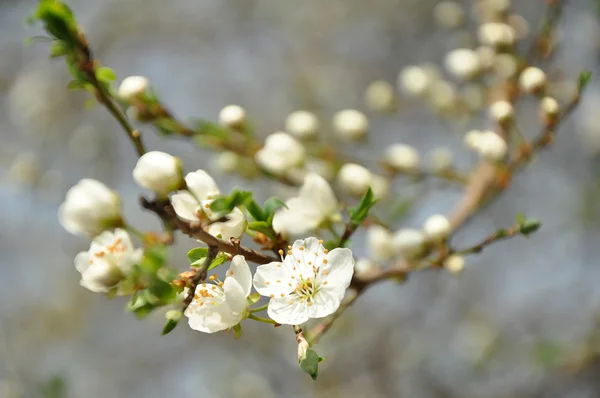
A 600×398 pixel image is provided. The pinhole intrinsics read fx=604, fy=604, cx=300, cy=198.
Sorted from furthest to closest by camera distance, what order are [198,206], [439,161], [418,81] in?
[418,81], [439,161], [198,206]

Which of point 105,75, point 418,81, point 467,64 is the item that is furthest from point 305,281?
point 418,81

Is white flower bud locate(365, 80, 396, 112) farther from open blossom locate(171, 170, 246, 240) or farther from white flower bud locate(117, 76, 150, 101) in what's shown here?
open blossom locate(171, 170, 246, 240)

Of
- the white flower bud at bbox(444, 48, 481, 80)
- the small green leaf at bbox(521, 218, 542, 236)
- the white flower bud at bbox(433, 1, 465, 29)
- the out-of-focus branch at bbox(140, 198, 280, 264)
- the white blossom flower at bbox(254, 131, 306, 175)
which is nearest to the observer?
the out-of-focus branch at bbox(140, 198, 280, 264)

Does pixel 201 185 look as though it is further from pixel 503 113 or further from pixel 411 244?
pixel 503 113

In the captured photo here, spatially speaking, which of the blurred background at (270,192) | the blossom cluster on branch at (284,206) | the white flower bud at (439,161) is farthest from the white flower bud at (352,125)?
the blurred background at (270,192)

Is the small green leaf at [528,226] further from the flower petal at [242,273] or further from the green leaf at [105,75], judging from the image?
the green leaf at [105,75]

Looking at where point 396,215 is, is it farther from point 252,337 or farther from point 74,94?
point 74,94

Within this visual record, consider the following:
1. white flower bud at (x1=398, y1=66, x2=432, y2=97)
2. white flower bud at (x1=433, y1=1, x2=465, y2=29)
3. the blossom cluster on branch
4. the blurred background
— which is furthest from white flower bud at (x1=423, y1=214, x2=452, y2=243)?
the blurred background
